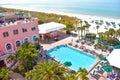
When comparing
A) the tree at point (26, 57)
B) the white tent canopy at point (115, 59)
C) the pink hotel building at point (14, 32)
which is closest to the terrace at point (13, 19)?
the pink hotel building at point (14, 32)

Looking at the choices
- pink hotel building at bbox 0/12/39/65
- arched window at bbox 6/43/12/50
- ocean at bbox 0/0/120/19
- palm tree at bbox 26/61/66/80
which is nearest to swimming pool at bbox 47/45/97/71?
pink hotel building at bbox 0/12/39/65

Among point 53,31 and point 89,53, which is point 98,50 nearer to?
point 89,53

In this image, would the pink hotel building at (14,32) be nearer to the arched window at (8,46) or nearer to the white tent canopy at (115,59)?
the arched window at (8,46)

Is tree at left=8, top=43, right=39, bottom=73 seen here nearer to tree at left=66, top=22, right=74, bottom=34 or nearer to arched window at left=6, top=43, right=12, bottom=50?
arched window at left=6, top=43, right=12, bottom=50

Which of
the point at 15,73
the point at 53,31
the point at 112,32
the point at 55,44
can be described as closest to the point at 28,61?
the point at 15,73

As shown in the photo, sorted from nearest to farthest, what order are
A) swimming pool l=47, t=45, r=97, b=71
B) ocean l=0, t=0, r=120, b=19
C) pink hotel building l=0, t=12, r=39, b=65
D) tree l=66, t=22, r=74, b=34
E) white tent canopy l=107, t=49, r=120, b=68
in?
white tent canopy l=107, t=49, r=120, b=68 → pink hotel building l=0, t=12, r=39, b=65 → swimming pool l=47, t=45, r=97, b=71 → tree l=66, t=22, r=74, b=34 → ocean l=0, t=0, r=120, b=19

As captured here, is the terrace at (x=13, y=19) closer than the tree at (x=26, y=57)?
No
